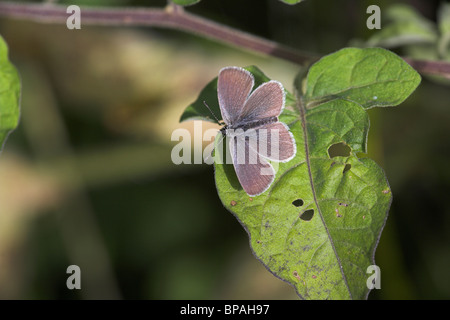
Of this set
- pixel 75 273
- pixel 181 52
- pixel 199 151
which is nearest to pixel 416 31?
pixel 199 151

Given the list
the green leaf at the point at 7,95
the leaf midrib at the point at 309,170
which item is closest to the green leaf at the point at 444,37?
the leaf midrib at the point at 309,170

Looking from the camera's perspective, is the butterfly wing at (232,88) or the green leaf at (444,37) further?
the green leaf at (444,37)

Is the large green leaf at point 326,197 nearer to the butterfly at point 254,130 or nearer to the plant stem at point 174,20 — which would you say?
the butterfly at point 254,130

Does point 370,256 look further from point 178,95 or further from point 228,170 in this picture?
point 178,95

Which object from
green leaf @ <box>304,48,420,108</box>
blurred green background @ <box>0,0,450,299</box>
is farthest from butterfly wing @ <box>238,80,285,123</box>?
blurred green background @ <box>0,0,450,299</box>

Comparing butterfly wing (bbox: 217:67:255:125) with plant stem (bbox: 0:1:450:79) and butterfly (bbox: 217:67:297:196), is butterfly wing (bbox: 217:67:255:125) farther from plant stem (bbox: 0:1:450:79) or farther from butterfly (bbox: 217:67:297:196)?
plant stem (bbox: 0:1:450:79)

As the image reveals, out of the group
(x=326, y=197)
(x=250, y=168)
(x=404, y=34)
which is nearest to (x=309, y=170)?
(x=326, y=197)
